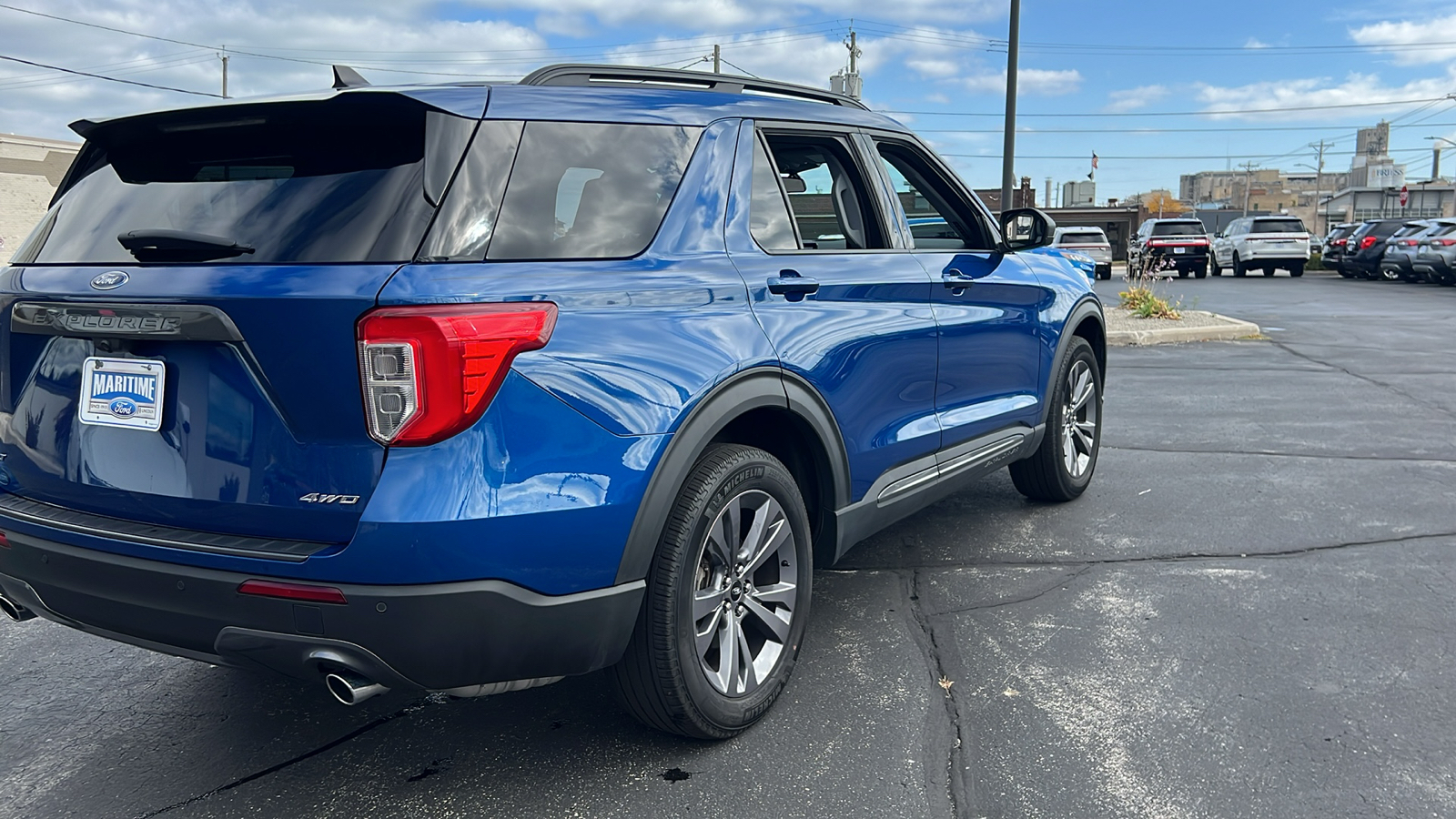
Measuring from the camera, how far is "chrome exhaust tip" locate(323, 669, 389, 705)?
236 centimetres

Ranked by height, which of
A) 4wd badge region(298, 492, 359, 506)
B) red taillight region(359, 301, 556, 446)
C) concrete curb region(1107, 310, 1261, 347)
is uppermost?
red taillight region(359, 301, 556, 446)

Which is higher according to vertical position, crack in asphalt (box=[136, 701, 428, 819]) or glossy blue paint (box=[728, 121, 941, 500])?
glossy blue paint (box=[728, 121, 941, 500])

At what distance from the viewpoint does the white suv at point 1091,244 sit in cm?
2962

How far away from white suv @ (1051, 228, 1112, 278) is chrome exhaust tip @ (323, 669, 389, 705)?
29119mm

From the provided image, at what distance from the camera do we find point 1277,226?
30.3 meters

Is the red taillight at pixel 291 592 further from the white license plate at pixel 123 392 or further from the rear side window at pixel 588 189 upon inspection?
the rear side window at pixel 588 189

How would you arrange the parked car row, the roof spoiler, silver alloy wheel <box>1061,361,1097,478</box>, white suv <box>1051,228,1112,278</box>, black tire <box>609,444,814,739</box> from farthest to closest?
white suv <box>1051,228,1112,278</box> → the parked car row → silver alloy wheel <box>1061,361,1097,478</box> → the roof spoiler → black tire <box>609,444,814,739</box>

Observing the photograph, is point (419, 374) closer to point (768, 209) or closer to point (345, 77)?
point (345, 77)

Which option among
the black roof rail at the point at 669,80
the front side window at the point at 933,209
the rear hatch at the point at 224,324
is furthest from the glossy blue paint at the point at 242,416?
the front side window at the point at 933,209

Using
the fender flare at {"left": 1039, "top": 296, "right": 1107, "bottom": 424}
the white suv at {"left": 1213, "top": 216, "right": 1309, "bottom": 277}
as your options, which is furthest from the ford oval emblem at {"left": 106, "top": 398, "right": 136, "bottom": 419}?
the white suv at {"left": 1213, "top": 216, "right": 1309, "bottom": 277}

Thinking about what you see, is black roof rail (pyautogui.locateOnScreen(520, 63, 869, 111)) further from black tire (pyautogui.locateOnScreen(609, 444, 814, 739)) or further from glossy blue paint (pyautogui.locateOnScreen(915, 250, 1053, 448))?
black tire (pyautogui.locateOnScreen(609, 444, 814, 739))

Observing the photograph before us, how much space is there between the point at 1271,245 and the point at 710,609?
31594 mm

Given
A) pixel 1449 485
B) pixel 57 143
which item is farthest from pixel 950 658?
pixel 57 143

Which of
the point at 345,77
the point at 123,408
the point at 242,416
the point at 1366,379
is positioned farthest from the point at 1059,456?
the point at 1366,379
